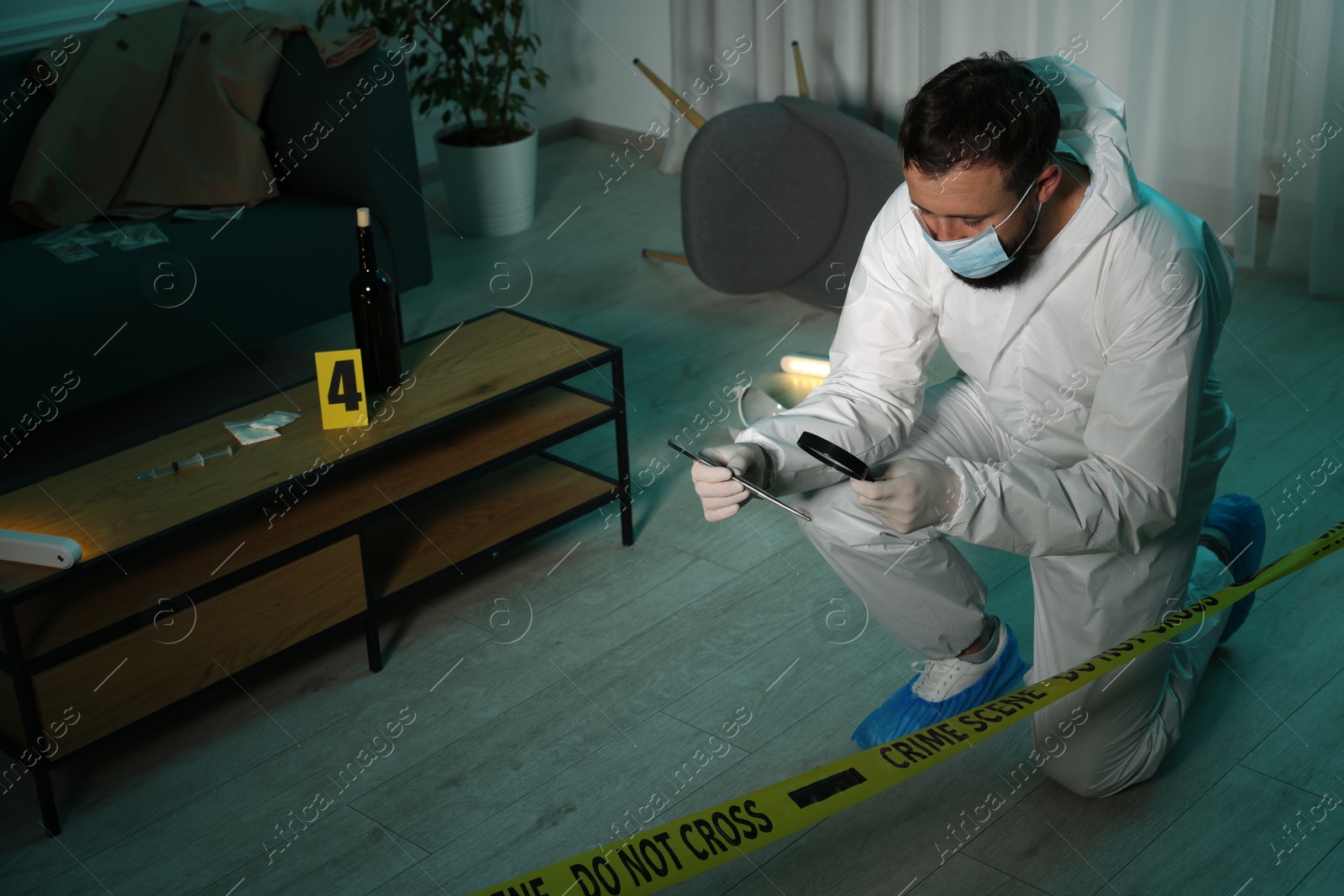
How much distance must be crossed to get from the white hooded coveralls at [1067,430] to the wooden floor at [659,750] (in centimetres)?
13

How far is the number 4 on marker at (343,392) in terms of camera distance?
6.84 ft

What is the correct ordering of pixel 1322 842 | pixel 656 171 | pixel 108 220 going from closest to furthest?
pixel 1322 842 → pixel 108 220 → pixel 656 171

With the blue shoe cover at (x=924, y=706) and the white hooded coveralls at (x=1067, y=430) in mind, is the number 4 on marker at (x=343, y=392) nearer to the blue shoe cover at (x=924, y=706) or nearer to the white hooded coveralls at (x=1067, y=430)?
the white hooded coveralls at (x=1067, y=430)

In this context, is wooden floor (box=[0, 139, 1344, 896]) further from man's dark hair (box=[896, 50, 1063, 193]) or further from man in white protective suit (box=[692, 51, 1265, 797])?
man's dark hair (box=[896, 50, 1063, 193])

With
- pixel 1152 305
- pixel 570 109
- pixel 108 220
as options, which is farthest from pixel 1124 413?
pixel 570 109

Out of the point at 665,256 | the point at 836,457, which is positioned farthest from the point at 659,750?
the point at 665,256

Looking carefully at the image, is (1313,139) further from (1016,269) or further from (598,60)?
(598,60)

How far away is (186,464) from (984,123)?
4.13 feet

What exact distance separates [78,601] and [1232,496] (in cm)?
175

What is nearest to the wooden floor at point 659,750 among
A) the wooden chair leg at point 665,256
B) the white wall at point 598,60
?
the wooden chair leg at point 665,256

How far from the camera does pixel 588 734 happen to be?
1.96 m

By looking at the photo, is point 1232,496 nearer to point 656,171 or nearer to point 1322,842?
point 1322,842

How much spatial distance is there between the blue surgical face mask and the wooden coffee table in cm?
79

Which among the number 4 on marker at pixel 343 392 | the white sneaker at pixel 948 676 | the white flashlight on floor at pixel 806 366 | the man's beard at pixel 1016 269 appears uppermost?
the man's beard at pixel 1016 269
